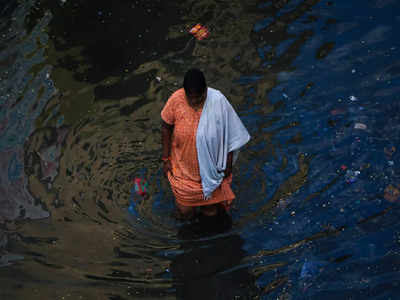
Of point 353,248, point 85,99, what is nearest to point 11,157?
point 85,99

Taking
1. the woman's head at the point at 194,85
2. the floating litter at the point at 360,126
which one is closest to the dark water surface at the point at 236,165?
the floating litter at the point at 360,126

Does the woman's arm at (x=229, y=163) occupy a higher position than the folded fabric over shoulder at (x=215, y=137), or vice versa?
the folded fabric over shoulder at (x=215, y=137)

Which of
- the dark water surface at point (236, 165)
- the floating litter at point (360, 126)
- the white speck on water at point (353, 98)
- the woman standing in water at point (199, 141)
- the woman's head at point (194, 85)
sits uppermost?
the woman's head at point (194, 85)

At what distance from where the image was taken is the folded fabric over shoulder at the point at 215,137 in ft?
12.2

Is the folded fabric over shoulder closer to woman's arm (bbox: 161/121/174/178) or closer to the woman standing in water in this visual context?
the woman standing in water

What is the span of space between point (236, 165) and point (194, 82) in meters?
1.83

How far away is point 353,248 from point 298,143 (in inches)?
57.9

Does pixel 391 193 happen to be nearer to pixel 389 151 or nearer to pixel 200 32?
pixel 389 151

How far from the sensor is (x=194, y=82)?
3.51 metres

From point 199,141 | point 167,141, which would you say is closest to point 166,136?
point 167,141

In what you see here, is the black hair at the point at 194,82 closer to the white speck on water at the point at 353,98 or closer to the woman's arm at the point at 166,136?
the woman's arm at the point at 166,136

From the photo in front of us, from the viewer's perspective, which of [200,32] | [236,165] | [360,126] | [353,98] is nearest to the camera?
[236,165]

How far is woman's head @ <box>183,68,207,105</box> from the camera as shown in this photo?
3498mm

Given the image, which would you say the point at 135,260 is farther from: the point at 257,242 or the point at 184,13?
the point at 184,13
